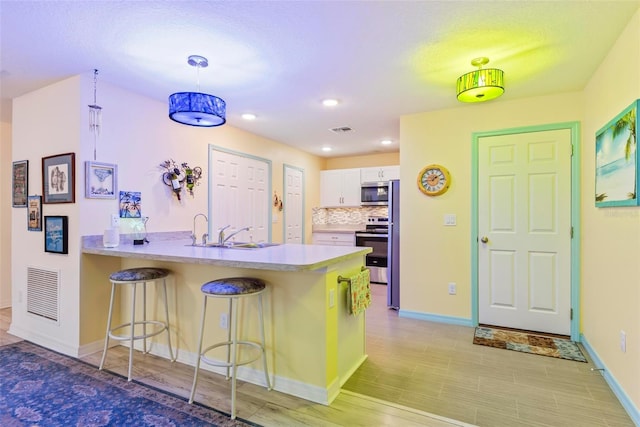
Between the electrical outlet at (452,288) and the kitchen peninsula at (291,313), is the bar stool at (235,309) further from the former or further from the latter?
the electrical outlet at (452,288)

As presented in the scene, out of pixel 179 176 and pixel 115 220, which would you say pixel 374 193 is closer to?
pixel 179 176

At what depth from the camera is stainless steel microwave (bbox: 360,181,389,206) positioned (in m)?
5.95

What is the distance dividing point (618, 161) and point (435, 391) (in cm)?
197

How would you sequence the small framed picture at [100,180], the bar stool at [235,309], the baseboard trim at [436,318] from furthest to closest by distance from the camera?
the baseboard trim at [436,318], the small framed picture at [100,180], the bar stool at [235,309]

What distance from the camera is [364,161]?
660 centimetres

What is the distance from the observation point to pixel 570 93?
3162mm

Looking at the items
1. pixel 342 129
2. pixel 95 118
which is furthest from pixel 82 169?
pixel 342 129

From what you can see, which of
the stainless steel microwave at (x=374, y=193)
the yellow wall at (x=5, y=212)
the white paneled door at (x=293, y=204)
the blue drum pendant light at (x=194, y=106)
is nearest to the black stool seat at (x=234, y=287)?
the blue drum pendant light at (x=194, y=106)

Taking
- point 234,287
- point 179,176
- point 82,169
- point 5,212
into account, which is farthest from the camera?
point 5,212

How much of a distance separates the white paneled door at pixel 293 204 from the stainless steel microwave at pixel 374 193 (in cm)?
117

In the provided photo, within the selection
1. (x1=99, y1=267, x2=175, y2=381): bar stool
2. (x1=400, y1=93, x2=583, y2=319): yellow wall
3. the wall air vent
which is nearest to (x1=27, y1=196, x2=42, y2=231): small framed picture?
the wall air vent

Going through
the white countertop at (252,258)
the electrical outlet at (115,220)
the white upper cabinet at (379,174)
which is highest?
the white upper cabinet at (379,174)

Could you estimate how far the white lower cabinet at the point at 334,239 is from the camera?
6.09 m

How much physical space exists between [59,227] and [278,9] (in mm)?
2631
